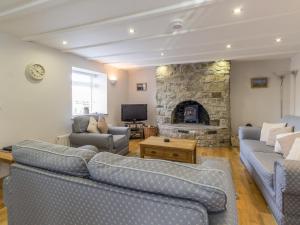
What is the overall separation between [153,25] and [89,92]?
11.4 ft

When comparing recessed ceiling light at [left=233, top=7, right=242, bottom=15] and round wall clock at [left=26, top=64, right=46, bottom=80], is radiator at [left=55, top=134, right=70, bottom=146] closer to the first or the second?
round wall clock at [left=26, top=64, right=46, bottom=80]

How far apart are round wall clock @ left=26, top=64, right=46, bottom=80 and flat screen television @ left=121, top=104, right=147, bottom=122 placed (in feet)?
8.89

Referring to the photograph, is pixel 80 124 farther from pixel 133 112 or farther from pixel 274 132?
pixel 274 132

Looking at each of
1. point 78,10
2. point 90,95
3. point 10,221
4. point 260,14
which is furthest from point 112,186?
point 90,95

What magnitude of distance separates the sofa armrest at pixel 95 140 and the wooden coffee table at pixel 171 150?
2.25 feet

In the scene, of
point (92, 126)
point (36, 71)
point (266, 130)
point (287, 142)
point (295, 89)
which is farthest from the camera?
point (295, 89)

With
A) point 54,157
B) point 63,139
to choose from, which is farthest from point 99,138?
point 54,157

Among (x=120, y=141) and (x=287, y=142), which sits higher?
(x=287, y=142)

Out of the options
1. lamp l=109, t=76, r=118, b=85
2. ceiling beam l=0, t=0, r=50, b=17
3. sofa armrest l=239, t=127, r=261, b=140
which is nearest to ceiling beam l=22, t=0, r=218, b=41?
ceiling beam l=0, t=0, r=50, b=17

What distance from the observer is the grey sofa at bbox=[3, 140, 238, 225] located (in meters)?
0.92

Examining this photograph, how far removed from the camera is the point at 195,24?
9.00 ft

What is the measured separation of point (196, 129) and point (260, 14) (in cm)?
331

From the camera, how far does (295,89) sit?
4918mm

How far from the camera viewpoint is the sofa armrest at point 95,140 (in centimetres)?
364
